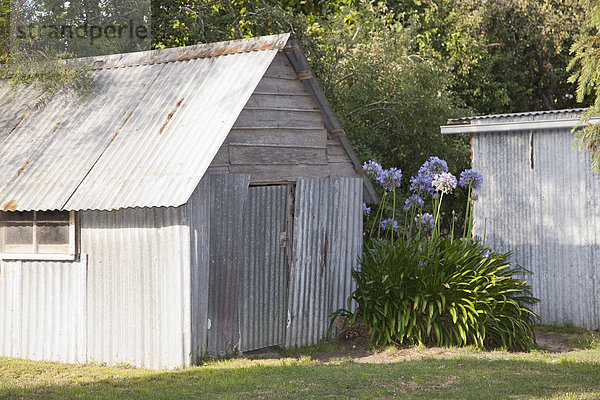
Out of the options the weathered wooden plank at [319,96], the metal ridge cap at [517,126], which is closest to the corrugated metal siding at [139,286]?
the weathered wooden plank at [319,96]

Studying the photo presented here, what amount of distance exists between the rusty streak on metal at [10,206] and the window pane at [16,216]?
0.42 meters

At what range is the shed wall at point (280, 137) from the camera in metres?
9.37

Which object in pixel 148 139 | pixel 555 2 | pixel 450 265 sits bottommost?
pixel 450 265

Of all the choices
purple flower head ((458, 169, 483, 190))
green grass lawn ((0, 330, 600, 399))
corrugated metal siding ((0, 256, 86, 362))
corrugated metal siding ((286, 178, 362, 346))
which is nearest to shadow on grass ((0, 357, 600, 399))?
green grass lawn ((0, 330, 600, 399))

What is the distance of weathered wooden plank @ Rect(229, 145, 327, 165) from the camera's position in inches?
367

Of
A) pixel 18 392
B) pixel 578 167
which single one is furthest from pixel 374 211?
pixel 18 392

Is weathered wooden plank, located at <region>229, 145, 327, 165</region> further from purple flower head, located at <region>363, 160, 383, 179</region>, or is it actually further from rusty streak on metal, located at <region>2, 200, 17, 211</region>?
rusty streak on metal, located at <region>2, 200, 17, 211</region>

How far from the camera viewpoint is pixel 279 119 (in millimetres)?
9977

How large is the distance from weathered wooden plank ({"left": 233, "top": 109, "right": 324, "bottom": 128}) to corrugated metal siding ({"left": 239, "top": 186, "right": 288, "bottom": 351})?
820 millimetres

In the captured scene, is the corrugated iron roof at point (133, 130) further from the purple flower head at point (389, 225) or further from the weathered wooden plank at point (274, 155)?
the purple flower head at point (389, 225)

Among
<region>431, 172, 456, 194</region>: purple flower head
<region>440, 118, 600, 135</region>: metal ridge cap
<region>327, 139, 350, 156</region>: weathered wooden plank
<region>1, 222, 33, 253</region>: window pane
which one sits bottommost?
<region>1, 222, 33, 253</region>: window pane

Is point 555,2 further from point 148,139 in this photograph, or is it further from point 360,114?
point 148,139

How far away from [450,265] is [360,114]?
7.21m

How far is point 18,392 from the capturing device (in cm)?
729
